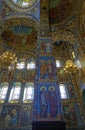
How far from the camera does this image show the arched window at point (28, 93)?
39.1 ft

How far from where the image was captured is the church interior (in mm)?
8367

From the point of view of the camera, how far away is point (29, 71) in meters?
14.6

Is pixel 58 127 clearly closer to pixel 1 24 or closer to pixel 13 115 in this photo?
pixel 13 115

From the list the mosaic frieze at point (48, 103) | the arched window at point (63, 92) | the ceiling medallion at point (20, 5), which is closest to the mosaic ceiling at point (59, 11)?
the ceiling medallion at point (20, 5)

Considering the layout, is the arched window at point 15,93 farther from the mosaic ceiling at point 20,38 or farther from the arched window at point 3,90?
the mosaic ceiling at point 20,38

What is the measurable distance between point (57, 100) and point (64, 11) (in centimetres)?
847

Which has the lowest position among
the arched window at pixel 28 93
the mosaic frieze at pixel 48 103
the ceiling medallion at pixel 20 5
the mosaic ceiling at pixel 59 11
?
the mosaic frieze at pixel 48 103

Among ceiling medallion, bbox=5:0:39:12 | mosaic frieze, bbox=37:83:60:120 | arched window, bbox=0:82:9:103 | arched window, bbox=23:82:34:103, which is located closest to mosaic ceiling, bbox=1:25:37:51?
ceiling medallion, bbox=5:0:39:12

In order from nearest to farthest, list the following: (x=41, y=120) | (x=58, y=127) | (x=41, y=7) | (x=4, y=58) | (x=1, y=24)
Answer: (x=58, y=127), (x=41, y=120), (x=4, y=58), (x=41, y=7), (x=1, y=24)

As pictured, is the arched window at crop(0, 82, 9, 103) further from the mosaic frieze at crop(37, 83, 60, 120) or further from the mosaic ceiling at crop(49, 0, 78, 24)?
the mosaic ceiling at crop(49, 0, 78, 24)

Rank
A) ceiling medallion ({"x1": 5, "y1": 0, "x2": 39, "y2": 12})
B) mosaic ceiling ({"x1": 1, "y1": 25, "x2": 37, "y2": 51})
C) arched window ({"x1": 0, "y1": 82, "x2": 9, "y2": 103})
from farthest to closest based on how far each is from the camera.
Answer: mosaic ceiling ({"x1": 1, "y1": 25, "x2": 37, "y2": 51}) → ceiling medallion ({"x1": 5, "y1": 0, "x2": 39, "y2": 12}) → arched window ({"x1": 0, "y1": 82, "x2": 9, "y2": 103})

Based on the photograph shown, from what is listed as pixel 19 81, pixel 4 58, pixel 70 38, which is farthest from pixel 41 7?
pixel 19 81

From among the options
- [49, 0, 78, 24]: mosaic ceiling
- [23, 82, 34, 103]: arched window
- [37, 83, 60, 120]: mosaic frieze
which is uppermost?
[49, 0, 78, 24]: mosaic ceiling

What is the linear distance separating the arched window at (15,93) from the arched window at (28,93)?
58cm
